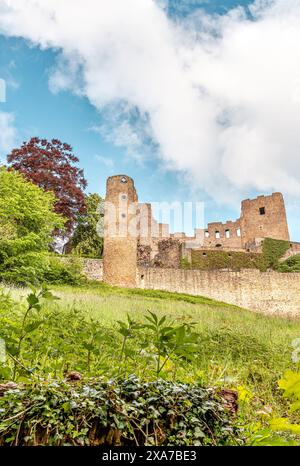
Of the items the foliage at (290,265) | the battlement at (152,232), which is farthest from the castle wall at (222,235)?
the foliage at (290,265)

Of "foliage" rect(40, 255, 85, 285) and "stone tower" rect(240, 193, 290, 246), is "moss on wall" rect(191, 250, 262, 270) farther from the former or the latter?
"foliage" rect(40, 255, 85, 285)

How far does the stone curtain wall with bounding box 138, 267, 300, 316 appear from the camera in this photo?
2630cm

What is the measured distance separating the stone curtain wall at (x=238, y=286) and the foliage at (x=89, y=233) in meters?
7.59

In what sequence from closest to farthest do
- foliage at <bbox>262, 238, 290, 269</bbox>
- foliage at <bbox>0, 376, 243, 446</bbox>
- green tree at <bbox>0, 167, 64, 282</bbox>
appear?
foliage at <bbox>0, 376, 243, 446</bbox> < green tree at <bbox>0, 167, 64, 282</bbox> < foliage at <bbox>262, 238, 290, 269</bbox>

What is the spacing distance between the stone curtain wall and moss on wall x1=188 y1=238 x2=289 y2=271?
739 centimetres

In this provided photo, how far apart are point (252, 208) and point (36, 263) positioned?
37.5 meters

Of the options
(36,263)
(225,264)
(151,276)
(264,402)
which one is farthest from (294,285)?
(264,402)

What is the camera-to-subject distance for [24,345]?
3.35 metres

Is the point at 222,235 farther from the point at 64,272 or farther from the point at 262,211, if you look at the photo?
the point at 64,272

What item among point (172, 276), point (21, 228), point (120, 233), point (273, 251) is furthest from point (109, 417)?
point (273, 251)

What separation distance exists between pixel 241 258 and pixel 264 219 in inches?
469

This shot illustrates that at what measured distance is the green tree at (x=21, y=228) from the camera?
1462cm

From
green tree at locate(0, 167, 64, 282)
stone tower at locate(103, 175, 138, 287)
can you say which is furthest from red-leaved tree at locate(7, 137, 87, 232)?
green tree at locate(0, 167, 64, 282)
